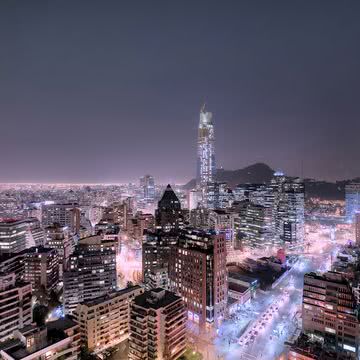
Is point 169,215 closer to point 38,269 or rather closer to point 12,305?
point 38,269

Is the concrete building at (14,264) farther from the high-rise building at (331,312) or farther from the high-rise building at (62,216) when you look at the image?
the high-rise building at (331,312)

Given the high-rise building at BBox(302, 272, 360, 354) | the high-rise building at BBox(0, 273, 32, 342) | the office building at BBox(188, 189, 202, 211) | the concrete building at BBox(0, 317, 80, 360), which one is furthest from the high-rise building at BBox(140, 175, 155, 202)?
Result: the concrete building at BBox(0, 317, 80, 360)

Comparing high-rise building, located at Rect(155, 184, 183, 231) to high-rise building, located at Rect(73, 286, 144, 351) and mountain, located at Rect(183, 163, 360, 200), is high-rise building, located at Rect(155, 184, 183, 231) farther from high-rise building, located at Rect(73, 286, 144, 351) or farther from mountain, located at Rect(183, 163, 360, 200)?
mountain, located at Rect(183, 163, 360, 200)

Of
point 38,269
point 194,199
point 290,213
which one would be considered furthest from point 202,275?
point 194,199

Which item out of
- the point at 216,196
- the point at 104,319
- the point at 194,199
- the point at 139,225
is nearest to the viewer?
the point at 104,319

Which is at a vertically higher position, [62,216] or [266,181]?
[266,181]

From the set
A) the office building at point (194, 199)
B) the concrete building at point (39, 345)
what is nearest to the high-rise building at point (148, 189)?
the office building at point (194, 199)
